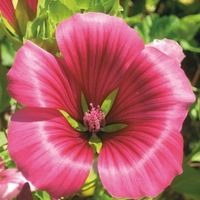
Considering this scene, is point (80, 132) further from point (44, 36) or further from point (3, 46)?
point (3, 46)

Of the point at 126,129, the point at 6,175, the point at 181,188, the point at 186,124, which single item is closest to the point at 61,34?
the point at 126,129

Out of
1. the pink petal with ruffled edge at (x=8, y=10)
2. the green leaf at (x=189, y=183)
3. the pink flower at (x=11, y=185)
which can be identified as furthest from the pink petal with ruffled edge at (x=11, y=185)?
the green leaf at (x=189, y=183)

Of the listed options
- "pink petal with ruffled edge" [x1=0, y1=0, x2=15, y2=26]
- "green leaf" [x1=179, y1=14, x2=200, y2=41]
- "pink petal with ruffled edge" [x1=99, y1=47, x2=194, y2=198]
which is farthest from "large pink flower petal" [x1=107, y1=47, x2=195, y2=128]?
"green leaf" [x1=179, y1=14, x2=200, y2=41]

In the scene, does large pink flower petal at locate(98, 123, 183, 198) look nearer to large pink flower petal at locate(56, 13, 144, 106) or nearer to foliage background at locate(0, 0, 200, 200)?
large pink flower petal at locate(56, 13, 144, 106)

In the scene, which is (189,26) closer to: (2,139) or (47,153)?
(2,139)

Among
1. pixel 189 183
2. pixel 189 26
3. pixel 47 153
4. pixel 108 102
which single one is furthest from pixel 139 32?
pixel 47 153

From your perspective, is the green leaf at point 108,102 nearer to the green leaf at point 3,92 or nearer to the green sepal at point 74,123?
the green sepal at point 74,123

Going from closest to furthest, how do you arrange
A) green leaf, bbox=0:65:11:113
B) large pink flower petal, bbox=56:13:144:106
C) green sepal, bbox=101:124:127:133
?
large pink flower petal, bbox=56:13:144:106
green sepal, bbox=101:124:127:133
green leaf, bbox=0:65:11:113
